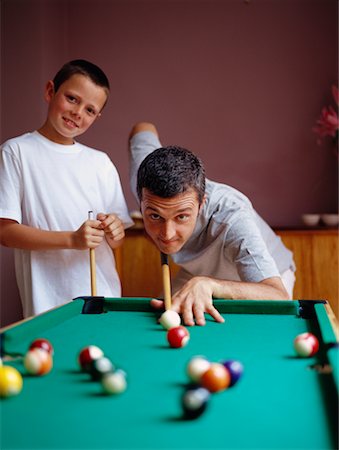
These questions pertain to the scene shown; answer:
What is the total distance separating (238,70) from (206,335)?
3.14 meters

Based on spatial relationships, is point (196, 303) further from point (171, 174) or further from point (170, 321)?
point (171, 174)

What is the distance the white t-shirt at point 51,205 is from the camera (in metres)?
2.27

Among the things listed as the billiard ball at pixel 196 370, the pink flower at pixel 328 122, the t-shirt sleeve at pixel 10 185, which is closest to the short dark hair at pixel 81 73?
the t-shirt sleeve at pixel 10 185

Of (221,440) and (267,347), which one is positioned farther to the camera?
(267,347)

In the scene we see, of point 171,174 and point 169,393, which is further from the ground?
point 171,174

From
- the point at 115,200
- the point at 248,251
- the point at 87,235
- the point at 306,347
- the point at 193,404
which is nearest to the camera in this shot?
the point at 193,404

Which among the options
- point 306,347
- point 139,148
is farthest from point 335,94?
point 306,347

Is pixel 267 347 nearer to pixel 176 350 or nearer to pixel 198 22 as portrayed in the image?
pixel 176 350

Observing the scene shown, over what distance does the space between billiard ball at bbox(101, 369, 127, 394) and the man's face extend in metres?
0.93

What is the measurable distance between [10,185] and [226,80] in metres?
2.45

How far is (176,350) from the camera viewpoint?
131 centimetres

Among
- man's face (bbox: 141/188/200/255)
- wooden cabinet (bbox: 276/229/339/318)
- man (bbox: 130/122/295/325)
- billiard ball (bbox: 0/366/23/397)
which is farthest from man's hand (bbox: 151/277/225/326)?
wooden cabinet (bbox: 276/229/339/318)

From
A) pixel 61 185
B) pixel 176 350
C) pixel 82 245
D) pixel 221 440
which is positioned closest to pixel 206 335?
pixel 176 350

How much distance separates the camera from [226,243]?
2.18 meters
